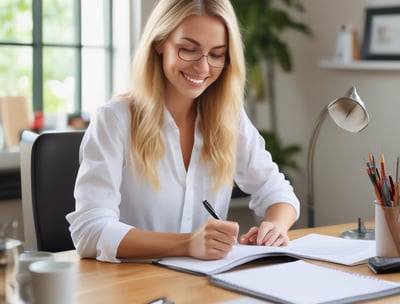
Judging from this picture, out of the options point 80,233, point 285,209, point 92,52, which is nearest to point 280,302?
point 80,233

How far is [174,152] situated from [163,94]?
16cm

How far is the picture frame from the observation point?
11.5 ft

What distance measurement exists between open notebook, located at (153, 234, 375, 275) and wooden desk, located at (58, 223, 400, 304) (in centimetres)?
2

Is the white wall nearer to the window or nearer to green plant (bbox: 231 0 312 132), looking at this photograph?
green plant (bbox: 231 0 312 132)

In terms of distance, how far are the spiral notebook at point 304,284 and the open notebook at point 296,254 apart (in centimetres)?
5

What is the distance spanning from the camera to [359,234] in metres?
2.06

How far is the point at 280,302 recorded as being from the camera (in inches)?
55.2

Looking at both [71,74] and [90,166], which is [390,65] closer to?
[71,74]

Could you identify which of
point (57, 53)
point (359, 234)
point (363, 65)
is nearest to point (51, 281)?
point (359, 234)

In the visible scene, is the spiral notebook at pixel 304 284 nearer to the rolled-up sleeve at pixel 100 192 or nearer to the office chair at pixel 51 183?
the rolled-up sleeve at pixel 100 192

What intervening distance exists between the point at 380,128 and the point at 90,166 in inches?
83.5

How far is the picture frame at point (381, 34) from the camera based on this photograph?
11.5ft

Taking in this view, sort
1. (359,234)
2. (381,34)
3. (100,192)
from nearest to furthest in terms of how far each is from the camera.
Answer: (100,192) < (359,234) < (381,34)

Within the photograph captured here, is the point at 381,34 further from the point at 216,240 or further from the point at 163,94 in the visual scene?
the point at 216,240
